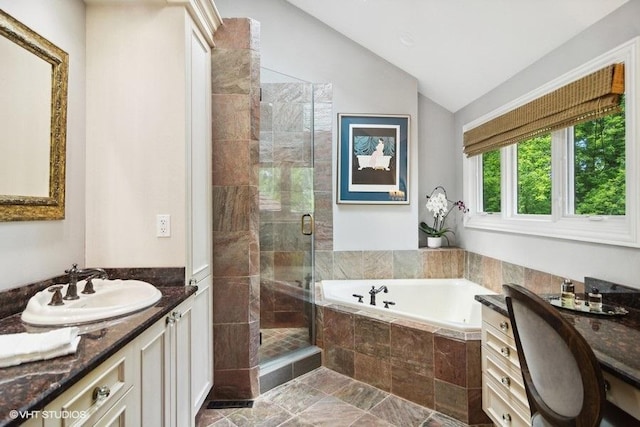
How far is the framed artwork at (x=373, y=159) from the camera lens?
313 cm

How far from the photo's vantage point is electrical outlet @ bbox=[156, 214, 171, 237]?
5.19 feet

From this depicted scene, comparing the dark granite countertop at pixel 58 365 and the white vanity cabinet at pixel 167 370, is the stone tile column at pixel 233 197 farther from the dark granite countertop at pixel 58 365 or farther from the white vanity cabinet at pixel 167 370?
the dark granite countertop at pixel 58 365

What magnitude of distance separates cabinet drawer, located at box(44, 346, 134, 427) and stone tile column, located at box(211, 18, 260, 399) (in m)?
0.98

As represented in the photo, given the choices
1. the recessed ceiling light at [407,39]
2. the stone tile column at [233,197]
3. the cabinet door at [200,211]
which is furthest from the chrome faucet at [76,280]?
the recessed ceiling light at [407,39]

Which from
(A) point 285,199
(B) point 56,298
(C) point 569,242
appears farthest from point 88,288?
(C) point 569,242

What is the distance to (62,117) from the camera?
1.39 m

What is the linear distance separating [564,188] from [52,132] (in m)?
2.83

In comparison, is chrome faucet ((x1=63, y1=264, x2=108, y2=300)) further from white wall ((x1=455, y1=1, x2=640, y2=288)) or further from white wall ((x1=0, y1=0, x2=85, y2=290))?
white wall ((x1=455, y1=1, x2=640, y2=288))

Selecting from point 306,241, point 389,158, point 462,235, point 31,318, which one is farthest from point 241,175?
point 462,235

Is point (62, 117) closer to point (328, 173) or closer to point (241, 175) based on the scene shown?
point (241, 175)

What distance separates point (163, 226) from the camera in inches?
62.3

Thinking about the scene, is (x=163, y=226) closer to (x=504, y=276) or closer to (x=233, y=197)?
(x=233, y=197)

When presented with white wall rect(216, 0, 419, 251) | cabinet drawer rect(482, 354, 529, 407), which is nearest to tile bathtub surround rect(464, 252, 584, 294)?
white wall rect(216, 0, 419, 251)

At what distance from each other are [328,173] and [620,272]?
7.24 ft
